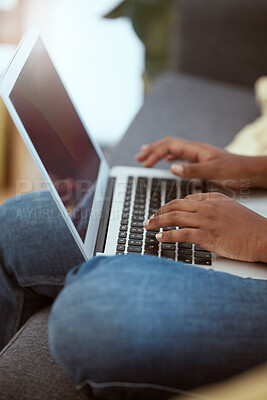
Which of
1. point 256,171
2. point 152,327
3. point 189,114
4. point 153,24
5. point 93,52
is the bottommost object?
point 93,52

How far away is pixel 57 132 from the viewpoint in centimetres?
87

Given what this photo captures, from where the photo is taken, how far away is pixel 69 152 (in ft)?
2.97

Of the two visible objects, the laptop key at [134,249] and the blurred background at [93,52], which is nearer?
the laptop key at [134,249]

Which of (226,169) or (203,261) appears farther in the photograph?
(226,169)

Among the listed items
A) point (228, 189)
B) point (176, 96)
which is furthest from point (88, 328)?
point (176, 96)

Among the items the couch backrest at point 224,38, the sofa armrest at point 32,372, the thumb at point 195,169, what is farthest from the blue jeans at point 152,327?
the couch backrest at point 224,38

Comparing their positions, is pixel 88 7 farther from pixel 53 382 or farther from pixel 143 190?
pixel 53 382

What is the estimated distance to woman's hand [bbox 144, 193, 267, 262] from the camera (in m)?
0.77

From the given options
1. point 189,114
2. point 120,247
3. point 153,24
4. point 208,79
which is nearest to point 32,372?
point 120,247

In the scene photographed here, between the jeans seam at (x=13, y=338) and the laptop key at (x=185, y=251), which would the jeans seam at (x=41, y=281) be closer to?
the jeans seam at (x=13, y=338)

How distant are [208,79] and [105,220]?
1.05 meters

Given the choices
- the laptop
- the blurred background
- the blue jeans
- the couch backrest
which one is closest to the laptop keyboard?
the laptop

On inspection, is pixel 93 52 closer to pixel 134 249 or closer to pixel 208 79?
pixel 208 79

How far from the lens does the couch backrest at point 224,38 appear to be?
1.69 m
